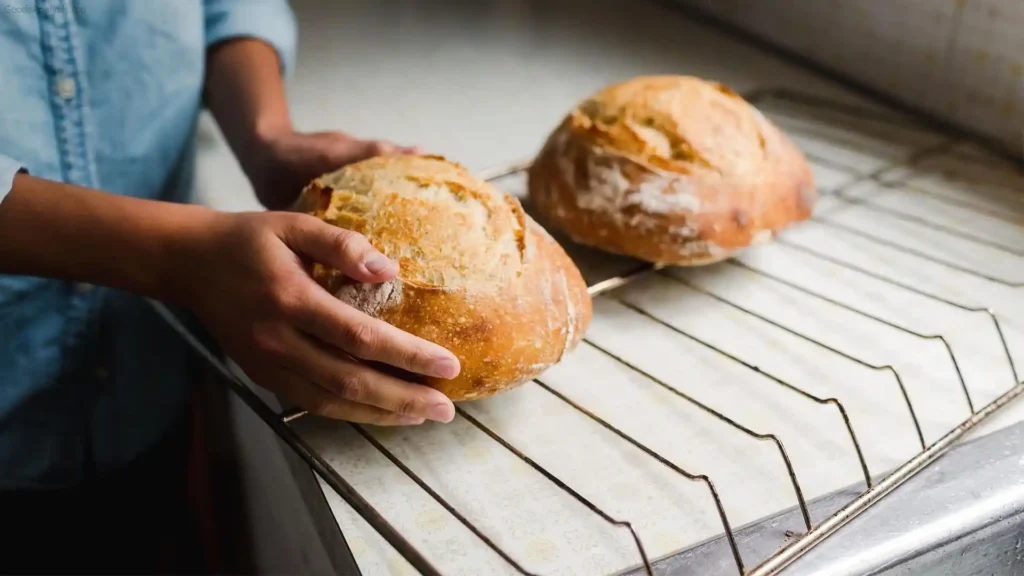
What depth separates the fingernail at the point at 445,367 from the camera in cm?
57

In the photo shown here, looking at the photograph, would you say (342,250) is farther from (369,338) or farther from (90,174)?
(90,174)

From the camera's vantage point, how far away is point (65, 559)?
2.97 ft

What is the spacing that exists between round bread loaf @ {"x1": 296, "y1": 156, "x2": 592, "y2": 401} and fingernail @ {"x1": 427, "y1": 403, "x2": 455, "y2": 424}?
3 centimetres

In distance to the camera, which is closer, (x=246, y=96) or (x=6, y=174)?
(x=6, y=174)

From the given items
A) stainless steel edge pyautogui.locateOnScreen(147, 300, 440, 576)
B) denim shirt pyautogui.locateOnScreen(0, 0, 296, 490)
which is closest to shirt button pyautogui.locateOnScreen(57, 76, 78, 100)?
denim shirt pyautogui.locateOnScreen(0, 0, 296, 490)

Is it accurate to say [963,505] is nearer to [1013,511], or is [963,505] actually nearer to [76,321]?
[1013,511]

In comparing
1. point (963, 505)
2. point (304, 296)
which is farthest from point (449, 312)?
point (963, 505)

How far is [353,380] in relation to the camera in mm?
576

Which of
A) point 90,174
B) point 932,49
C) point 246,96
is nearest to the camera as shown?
point 90,174

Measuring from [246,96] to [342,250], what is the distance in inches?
17.0

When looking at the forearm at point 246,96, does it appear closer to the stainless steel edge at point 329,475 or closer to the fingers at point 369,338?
the stainless steel edge at point 329,475

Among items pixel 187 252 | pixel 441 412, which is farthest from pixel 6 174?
pixel 441 412

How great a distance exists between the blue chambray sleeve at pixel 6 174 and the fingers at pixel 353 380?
0.24m

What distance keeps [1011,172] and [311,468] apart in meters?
0.87
